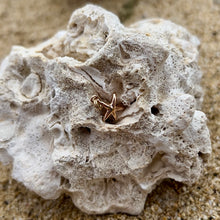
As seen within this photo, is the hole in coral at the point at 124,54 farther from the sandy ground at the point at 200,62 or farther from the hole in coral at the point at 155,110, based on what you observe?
the sandy ground at the point at 200,62

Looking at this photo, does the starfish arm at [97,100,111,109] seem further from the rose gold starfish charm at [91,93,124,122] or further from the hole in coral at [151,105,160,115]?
the hole in coral at [151,105,160,115]

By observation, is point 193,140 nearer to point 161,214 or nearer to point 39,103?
point 161,214

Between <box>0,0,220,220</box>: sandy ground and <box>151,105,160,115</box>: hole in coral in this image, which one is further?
<box>0,0,220,220</box>: sandy ground

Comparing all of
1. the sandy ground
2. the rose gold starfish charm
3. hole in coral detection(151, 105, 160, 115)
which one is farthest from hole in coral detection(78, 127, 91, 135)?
the sandy ground

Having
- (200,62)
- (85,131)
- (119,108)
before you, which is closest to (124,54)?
(119,108)

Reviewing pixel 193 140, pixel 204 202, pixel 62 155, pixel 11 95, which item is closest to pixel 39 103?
pixel 11 95

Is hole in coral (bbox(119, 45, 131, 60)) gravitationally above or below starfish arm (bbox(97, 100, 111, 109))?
above

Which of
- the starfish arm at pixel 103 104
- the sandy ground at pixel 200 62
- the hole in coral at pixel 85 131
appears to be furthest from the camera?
the sandy ground at pixel 200 62

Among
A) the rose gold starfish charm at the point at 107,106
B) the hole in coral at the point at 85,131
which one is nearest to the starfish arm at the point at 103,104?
the rose gold starfish charm at the point at 107,106

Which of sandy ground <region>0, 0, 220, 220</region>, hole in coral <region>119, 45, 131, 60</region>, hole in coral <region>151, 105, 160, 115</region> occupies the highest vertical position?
hole in coral <region>119, 45, 131, 60</region>
